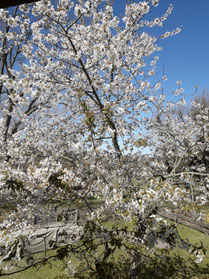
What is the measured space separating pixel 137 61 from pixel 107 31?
135 centimetres

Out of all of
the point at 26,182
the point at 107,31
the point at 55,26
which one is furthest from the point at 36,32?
the point at 26,182

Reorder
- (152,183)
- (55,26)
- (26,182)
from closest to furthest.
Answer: (26,182) < (152,183) < (55,26)

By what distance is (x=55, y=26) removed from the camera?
435 cm

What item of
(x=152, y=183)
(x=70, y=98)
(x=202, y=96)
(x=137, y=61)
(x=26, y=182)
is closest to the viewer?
(x=26, y=182)

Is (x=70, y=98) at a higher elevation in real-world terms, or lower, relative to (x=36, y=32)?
lower

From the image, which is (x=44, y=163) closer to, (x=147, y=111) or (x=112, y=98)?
(x=112, y=98)

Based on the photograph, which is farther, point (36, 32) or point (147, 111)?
point (147, 111)

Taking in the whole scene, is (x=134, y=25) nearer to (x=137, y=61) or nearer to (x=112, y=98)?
(x=137, y=61)

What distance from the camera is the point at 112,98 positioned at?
14.9 feet

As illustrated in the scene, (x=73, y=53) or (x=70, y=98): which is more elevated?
(x=73, y=53)

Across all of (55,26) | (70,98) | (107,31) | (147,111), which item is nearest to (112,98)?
(147,111)

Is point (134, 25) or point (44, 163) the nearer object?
point (44, 163)

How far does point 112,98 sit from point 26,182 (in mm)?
3072

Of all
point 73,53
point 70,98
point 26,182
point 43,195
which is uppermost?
point 73,53
